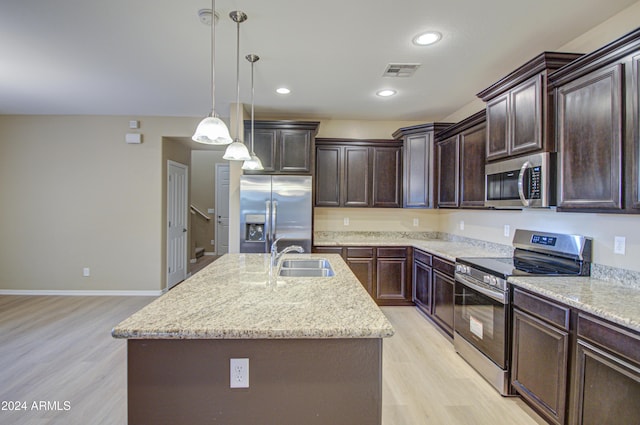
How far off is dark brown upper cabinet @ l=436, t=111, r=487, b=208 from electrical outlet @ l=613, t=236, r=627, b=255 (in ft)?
3.75

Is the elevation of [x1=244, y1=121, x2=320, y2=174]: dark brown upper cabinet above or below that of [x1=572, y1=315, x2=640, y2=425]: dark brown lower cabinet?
above

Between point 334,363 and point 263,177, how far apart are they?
2913 millimetres

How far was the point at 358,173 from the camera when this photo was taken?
4.45 meters

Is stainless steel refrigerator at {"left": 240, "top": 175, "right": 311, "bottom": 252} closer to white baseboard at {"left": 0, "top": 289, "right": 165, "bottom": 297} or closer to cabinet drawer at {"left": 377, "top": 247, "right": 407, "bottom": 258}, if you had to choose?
cabinet drawer at {"left": 377, "top": 247, "right": 407, "bottom": 258}

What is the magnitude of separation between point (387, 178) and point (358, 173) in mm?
431

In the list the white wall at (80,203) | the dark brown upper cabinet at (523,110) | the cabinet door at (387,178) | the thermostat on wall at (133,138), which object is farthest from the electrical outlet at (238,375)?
the thermostat on wall at (133,138)

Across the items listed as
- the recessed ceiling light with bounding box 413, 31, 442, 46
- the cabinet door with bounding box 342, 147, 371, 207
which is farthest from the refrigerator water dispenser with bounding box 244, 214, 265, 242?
the recessed ceiling light with bounding box 413, 31, 442, 46

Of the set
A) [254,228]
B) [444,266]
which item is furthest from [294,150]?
[444,266]

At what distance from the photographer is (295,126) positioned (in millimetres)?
4047

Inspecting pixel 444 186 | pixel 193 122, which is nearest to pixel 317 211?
pixel 444 186

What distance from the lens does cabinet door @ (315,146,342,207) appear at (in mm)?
4410

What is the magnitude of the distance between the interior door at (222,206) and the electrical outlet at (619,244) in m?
7.37

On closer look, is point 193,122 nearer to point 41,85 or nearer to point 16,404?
point 41,85

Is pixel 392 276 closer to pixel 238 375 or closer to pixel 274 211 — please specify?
pixel 274 211
